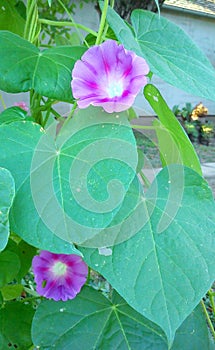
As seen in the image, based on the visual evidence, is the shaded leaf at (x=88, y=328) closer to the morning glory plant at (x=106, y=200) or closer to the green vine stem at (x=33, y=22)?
the morning glory plant at (x=106, y=200)

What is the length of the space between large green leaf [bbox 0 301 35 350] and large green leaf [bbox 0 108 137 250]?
0.28 metres

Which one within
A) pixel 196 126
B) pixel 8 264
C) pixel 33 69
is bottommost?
pixel 196 126

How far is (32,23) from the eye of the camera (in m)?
0.67

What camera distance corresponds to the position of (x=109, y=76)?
0.53 meters

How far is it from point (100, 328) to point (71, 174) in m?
0.23

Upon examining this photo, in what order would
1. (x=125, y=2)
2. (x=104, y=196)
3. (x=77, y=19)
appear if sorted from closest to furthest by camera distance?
1. (x=104, y=196)
2. (x=125, y=2)
3. (x=77, y=19)

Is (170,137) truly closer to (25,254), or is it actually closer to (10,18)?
Answer: (25,254)

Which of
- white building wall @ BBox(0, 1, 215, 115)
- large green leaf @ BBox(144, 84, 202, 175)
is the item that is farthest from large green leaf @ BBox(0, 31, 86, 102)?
white building wall @ BBox(0, 1, 215, 115)

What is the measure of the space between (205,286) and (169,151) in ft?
0.69

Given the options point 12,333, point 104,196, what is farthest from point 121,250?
point 12,333

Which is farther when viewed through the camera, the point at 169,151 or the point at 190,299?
the point at 169,151

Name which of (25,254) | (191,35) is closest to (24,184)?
(25,254)

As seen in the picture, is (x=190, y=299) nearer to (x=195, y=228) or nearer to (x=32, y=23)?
(x=195, y=228)

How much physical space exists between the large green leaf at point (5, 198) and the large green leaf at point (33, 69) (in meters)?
0.13
